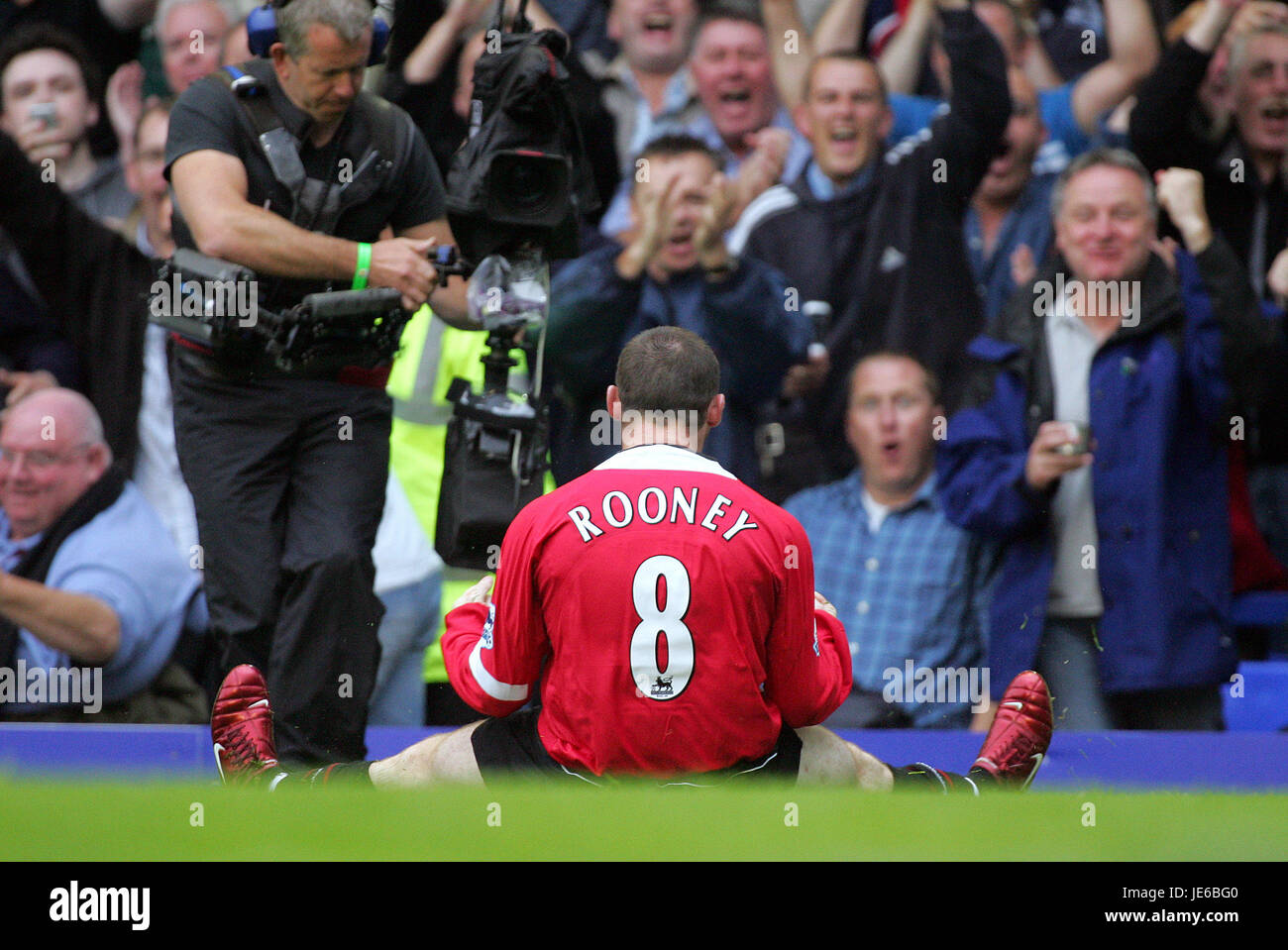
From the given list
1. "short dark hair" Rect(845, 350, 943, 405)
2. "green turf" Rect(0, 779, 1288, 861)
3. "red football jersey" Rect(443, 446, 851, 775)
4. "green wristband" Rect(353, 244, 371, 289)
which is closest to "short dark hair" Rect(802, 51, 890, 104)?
"short dark hair" Rect(845, 350, 943, 405)

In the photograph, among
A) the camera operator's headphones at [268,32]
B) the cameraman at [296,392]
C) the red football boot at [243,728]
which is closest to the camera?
the red football boot at [243,728]

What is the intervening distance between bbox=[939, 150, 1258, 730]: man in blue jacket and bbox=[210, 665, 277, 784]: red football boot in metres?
2.66

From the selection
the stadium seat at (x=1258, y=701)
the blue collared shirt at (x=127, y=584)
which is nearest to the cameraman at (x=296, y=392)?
the blue collared shirt at (x=127, y=584)

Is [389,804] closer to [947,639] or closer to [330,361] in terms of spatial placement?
[330,361]

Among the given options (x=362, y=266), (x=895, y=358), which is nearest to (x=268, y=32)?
(x=362, y=266)

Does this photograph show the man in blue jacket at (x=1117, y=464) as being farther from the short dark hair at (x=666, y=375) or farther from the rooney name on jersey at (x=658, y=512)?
the rooney name on jersey at (x=658, y=512)

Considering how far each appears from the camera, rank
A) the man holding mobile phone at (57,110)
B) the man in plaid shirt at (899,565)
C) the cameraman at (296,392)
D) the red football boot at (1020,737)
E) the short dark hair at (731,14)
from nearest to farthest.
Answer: the red football boot at (1020,737)
the cameraman at (296,392)
the man in plaid shirt at (899,565)
the short dark hair at (731,14)
the man holding mobile phone at (57,110)

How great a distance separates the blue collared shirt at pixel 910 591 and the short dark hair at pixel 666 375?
231 cm

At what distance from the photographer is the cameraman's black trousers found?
4691 millimetres

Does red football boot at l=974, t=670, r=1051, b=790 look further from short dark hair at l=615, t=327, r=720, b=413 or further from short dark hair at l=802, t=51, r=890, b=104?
short dark hair at l=802, t=51, r=890, b=104

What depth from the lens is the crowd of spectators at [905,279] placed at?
5.97 m

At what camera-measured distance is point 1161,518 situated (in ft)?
19.4

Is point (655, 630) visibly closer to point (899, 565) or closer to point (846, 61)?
point (899, 565)

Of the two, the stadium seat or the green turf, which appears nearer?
the green turf
